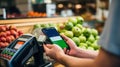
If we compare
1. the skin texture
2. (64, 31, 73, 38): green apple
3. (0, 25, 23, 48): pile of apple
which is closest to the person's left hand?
the skin texture

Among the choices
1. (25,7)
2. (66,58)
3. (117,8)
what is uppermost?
(117,8)

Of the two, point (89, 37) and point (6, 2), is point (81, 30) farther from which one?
point (6, 2)

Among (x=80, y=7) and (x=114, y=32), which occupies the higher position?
(x=114, y=32)

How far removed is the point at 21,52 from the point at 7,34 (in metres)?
0.47

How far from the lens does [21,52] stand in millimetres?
1314

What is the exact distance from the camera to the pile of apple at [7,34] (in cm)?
168

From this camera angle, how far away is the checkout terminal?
1.29 metres

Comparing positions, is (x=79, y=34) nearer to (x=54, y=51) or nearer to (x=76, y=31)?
(x=76, y=31)

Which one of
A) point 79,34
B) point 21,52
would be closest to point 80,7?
point 79,34

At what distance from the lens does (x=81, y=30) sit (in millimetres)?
2203

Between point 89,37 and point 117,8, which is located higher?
point 117,8

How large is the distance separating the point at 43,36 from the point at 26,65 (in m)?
0.20

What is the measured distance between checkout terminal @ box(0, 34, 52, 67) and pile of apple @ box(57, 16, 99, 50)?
659 millimetres

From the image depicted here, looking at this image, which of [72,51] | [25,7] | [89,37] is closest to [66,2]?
[25,7]
